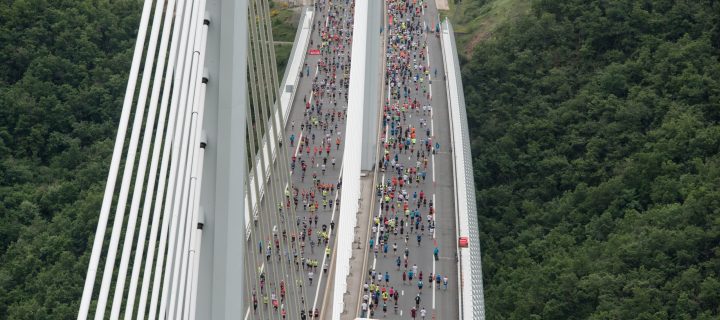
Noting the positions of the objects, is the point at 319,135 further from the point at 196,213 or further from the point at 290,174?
the point at 196,213

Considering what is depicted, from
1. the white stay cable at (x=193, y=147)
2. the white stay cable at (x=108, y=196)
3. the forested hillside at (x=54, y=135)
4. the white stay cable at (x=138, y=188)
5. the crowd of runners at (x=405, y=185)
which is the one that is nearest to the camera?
the white stay cable at (x=108, y=196)

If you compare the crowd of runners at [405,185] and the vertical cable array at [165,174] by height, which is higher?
the crowd of runners at [405,185]

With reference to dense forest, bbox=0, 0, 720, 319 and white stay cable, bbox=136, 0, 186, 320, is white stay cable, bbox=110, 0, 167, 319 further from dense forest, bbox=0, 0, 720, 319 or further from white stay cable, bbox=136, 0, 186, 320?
dense forest, bbox=0, 0, 720, 319

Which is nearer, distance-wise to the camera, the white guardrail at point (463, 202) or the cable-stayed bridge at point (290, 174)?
the cable-stayed bridge at point (290, 174)

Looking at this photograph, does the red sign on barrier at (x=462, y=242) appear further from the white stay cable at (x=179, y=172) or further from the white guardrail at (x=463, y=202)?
the white stay cable at (x=179, y=172)

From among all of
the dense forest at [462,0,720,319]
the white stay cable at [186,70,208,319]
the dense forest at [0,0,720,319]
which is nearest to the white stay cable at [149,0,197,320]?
the white stay cable at [186,70,208,319]

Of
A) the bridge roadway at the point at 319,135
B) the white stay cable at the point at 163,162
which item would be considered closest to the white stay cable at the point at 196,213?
the white stay cable at the point at 163,162

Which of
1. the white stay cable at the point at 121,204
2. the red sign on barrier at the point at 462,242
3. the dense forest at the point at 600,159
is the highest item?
the dense forest at the point at 600,159
